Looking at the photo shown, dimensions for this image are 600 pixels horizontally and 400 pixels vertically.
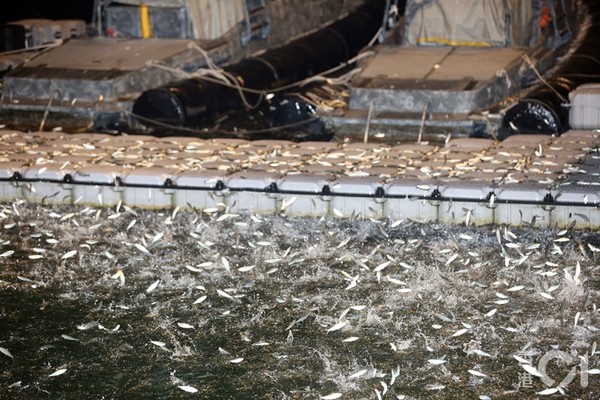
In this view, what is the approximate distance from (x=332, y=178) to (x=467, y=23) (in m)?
6.25

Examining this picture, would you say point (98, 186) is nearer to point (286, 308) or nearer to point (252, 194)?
point (252, 194)

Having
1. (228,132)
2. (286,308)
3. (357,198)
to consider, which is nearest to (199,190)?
(357,198)

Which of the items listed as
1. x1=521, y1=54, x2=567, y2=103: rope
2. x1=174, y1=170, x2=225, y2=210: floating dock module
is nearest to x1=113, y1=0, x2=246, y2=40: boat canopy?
x1=521, y1=54, x2=567, y2=103: rope

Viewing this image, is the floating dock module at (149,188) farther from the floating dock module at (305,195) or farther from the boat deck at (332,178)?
the floating dock module at (305,195)

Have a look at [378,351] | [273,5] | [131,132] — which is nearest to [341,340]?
[378,351]

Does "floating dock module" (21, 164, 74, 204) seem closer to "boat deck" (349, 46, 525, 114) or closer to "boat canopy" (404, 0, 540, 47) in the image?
"boat deck" (349, 46, 525, 114)

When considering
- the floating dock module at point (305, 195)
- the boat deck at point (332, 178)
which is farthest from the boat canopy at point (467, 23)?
the floating dock module at point (305, 195)

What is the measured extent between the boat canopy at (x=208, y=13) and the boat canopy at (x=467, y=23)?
9.07ft

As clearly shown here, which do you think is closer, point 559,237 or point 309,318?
point 309,318

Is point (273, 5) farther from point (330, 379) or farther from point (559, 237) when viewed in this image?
point (330, 379)

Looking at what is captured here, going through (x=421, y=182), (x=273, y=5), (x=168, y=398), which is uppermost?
(x=273, y=5)

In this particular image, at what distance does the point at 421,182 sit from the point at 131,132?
222 inches

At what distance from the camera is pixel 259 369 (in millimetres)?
5961

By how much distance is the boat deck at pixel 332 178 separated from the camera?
8.32 metres
